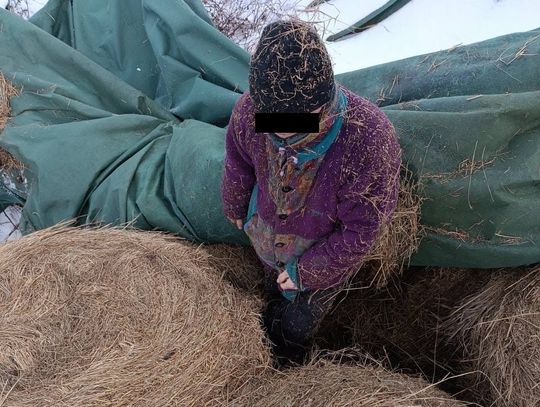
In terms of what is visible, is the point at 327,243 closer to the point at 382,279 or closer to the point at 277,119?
the point at 277,119

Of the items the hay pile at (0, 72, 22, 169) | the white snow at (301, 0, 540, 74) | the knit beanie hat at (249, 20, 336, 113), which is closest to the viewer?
the knit beanie hat at (249, 20, 336, 113)

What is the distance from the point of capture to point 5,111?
2186 millimetres

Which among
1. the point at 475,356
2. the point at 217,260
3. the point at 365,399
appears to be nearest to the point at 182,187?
the point at 217,260

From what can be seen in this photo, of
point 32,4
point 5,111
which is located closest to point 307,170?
point 5,111

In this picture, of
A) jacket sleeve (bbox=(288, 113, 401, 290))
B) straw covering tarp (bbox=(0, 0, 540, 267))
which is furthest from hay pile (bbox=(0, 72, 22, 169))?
jacket sleeve (bbox=(288, 113, 401, 290))

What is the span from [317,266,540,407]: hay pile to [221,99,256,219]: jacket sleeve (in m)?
0.60

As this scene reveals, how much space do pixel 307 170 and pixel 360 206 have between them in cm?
16

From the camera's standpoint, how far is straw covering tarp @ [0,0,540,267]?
156 centimetres

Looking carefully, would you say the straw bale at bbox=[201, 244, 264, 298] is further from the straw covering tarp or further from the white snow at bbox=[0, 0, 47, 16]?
the white snow at bbox=[0, 0, 47, 16]

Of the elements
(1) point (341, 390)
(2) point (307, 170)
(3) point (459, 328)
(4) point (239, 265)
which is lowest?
(3) point (459, 328)

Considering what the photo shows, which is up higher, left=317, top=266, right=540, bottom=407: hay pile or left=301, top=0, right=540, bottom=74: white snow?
left=301, top=0, right=540, bottom=74: white snow

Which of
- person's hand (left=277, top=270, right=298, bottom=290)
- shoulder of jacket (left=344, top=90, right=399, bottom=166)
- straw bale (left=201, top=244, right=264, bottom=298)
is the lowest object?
straw bale (left=201, top=244, right=264, bottom=298)

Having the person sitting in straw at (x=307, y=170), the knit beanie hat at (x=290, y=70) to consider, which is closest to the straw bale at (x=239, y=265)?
the person sitting in straw at (x=307, y=170)

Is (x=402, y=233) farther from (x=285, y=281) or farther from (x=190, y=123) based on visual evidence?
(x=190, y=123)
